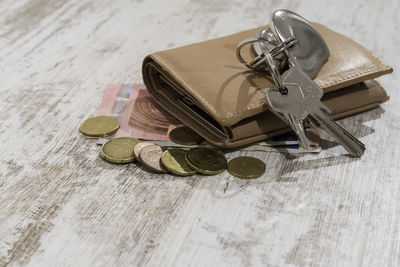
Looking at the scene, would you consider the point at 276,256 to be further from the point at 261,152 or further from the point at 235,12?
the point at 235,12

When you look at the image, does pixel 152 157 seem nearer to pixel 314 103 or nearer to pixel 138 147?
pixel 138 147

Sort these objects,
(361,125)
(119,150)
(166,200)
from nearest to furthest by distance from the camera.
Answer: (166,200)
(119,150)
(361,125)

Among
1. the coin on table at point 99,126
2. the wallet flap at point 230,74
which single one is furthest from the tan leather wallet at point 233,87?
the coin on table at point 99,126

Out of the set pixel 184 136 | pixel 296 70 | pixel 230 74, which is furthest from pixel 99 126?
pixel 296 70

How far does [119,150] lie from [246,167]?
0.26 m

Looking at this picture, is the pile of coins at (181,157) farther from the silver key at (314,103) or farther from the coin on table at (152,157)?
the silver key at (314,103)

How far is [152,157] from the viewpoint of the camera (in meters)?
1.06

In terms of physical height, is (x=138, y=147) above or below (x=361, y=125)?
above

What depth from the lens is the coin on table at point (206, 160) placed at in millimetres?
1031

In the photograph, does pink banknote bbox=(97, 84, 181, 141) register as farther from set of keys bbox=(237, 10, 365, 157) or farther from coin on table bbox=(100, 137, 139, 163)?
set of keys bbox=(237, 10, 365, 157)

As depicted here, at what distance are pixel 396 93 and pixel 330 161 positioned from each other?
37 centimetres

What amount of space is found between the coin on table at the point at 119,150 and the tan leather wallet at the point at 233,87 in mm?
121

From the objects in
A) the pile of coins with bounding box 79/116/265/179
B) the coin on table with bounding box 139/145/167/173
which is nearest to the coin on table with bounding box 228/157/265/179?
the pile of coins with bounding box 79/116/265/179

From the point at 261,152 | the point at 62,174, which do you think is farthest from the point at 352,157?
the point at 62,174
